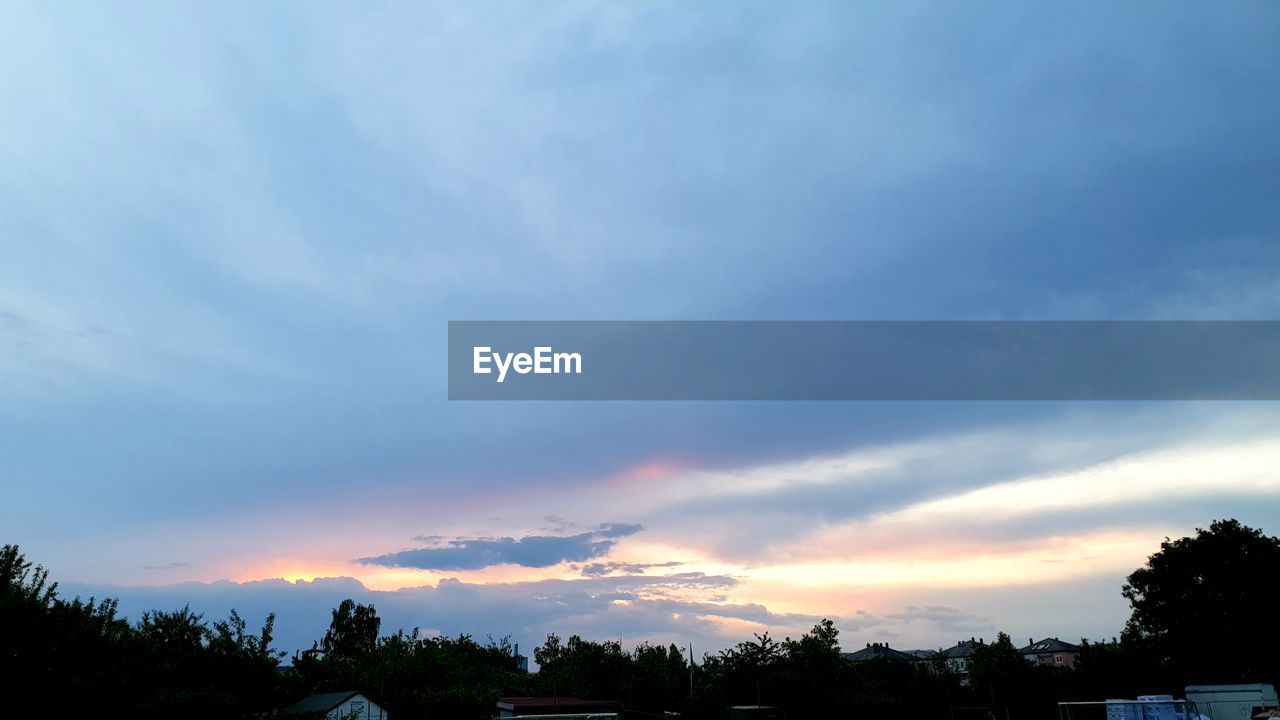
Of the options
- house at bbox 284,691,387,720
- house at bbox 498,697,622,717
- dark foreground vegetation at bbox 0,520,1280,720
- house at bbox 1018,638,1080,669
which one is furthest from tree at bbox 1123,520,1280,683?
house at bbox 1018,638,1080,669

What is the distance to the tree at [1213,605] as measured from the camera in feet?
159

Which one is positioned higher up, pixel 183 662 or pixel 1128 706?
pixel 183 662

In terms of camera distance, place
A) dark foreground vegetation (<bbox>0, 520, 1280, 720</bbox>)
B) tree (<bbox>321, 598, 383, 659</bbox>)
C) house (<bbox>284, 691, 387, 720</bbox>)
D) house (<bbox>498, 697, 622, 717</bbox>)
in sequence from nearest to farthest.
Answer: dark foreground vegetation (<bbox>0, 520, 1280, 720</bbox>) → house (<bbox>284, 691, 387, 720</bbox>) → house (<bbox>498, 697, 622, 717</bbox>) → tree (<bbox>321, 598, 383, 659</bbox>)

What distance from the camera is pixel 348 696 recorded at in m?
40.9

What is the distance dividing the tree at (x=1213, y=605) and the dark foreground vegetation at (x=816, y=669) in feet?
0.23

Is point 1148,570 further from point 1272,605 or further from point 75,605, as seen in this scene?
point 75,605

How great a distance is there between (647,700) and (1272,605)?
1534 inches

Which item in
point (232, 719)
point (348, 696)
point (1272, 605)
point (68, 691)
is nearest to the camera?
point (68, 691)

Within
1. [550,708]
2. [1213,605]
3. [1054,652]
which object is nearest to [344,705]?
[550,708]

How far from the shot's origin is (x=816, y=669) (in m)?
53.5

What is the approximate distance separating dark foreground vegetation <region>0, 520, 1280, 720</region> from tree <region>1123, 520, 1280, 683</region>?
7 cm

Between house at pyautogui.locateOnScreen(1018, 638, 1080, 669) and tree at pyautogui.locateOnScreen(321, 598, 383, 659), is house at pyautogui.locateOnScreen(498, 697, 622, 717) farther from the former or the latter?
house at pyautogui.locateOnScreen(1018, 638, 1080, 669)

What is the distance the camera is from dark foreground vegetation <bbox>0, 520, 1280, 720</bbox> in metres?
32.2

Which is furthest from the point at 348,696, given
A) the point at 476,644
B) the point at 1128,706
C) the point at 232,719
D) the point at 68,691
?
the point at 476,644
